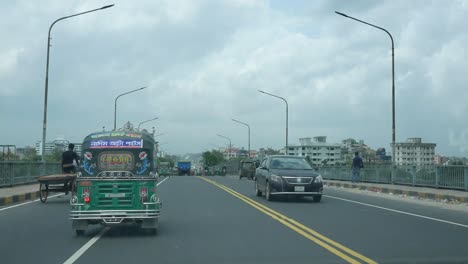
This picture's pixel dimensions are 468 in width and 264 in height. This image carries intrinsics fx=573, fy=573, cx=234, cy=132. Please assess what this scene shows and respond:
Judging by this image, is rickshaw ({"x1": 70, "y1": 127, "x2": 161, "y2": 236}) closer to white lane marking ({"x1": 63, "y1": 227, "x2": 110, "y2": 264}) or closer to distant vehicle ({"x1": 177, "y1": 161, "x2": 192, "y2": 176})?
white lane marking ({"x1": 63, "y1": 227, "x2": 110, "y2": 264})

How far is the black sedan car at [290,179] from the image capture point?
2034 centimetres

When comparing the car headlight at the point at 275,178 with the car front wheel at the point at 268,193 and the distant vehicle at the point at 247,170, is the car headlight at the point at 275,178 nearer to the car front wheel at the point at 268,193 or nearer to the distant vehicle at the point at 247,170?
the car front wheel at the point at 268,193

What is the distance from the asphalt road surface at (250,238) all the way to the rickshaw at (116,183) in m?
0.45

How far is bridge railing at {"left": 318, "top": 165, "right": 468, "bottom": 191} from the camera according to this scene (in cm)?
2494

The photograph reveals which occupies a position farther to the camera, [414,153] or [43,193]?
[414,153]

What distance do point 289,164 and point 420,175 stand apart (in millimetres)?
10237

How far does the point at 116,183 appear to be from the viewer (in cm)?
1135

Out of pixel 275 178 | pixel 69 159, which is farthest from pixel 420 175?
pixel 69 159

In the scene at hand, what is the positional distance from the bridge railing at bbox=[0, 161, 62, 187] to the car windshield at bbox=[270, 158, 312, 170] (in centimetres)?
1182

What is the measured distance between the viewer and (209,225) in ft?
43.8

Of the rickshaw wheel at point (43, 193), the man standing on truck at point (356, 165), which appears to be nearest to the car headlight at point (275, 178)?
the rickshaw wheel at point (43, 193)

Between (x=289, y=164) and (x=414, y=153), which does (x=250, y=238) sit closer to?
(x=289, y=164)

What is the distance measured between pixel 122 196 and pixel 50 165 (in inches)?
943

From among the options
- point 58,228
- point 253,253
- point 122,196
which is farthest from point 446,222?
point 58,228
